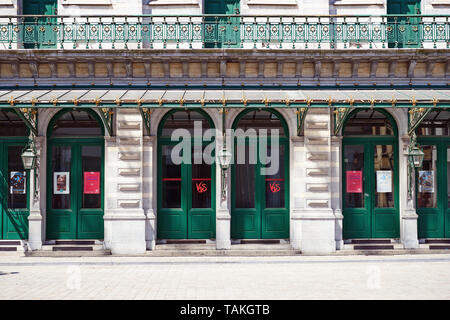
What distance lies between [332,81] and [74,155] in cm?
834

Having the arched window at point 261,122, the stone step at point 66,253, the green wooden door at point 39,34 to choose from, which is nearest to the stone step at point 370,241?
the arched window at point 261,122

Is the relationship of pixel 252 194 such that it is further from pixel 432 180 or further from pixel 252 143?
pixel 432 180

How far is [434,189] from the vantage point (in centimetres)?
1538

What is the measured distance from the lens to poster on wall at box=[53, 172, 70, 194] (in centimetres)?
1514

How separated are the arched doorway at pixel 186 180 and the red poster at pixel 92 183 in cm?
193

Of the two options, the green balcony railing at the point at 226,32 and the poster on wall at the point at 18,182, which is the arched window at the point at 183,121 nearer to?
the green balcony railing at the point at 226,32

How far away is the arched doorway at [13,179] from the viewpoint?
15.1 meters

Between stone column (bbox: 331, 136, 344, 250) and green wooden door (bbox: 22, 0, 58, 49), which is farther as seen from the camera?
green wooden door (bbox: 22, 0, 58, 49)

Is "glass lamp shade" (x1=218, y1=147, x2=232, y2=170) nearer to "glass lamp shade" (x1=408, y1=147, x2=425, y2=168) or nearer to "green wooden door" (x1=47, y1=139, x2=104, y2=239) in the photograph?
"green wooden door" (x1=47, y1=139, x2=104, y2=239)

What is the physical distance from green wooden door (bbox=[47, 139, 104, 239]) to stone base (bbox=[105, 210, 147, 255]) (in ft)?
2.57

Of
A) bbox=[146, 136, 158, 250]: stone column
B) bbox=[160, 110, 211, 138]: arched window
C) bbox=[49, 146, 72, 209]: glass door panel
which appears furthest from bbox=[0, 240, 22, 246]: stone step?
bbox=[160, 110, 211, 138]: arched window

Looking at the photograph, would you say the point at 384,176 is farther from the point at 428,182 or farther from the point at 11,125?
the point at 11,125

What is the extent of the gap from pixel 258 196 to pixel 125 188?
4.07 metres

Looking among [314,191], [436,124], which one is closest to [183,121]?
[314,191]
